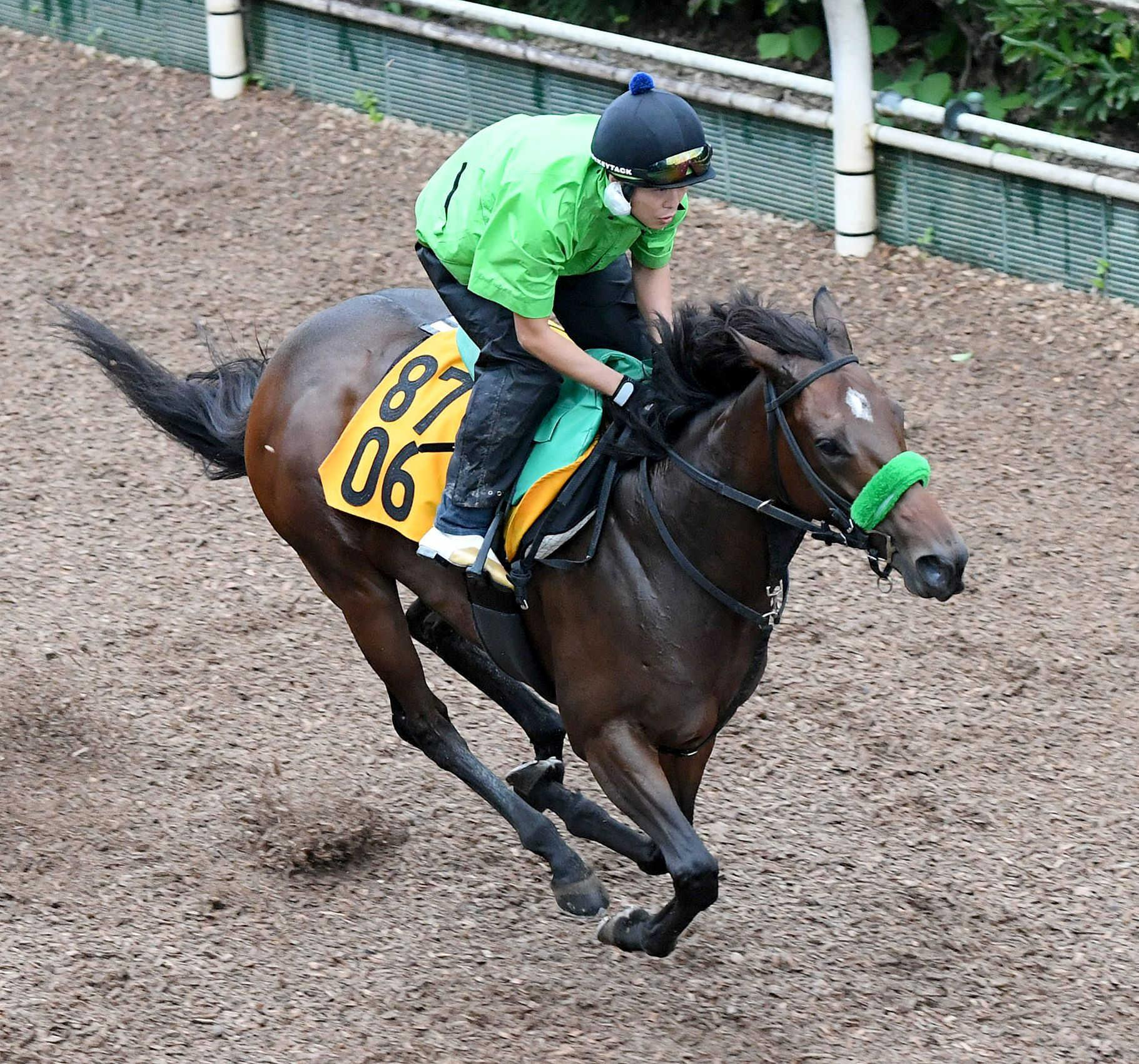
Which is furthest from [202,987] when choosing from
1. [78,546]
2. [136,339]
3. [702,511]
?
[136,339]

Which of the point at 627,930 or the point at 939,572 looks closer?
the point at 939,572

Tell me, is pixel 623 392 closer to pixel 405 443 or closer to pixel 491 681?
pixel 405 443

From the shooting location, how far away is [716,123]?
8.70 metres

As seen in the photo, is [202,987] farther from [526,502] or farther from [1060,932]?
[1060,932]

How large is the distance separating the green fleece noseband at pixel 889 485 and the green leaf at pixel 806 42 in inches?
237

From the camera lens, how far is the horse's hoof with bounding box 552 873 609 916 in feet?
15.0

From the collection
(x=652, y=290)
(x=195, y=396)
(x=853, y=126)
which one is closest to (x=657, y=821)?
(x=652, y=290)

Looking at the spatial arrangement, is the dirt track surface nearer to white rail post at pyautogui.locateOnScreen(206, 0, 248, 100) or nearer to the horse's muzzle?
the horse's muzzle

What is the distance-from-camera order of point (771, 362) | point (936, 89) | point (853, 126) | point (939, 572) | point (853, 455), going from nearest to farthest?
1. point (939, 572)
2. point (853, 455)
3. point (771, 362)
4. point (853, 126)
5. point (936, 89)

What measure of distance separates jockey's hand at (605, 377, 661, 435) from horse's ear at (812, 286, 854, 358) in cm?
45

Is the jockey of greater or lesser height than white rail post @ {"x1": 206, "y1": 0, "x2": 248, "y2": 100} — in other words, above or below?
above

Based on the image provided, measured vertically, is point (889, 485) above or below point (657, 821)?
above

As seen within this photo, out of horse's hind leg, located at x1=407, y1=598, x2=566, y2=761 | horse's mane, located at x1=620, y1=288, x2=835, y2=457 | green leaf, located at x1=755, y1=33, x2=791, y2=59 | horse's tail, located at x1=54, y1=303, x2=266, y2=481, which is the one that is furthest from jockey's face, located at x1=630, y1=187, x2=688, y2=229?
green leaf, located at x1=755, y1=33, x2=791, y2=59

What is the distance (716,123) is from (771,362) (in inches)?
209
